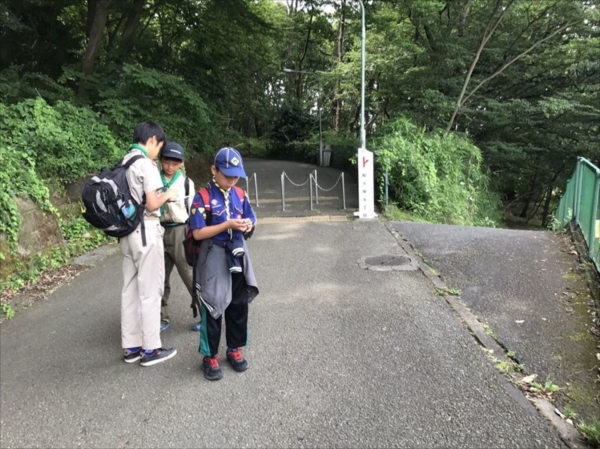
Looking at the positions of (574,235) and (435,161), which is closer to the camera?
(574,235)

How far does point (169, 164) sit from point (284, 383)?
2.03 meters

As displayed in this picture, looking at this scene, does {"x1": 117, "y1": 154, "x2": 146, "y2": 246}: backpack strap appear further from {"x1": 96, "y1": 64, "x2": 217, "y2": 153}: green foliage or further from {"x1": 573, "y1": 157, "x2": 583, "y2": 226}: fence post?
{"x1": 573, "y1": 157, "x2": 583, "y2": 226}: fence post

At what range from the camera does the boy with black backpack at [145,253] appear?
128 inches


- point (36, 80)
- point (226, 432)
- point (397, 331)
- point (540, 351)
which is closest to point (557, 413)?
point (540, 351)

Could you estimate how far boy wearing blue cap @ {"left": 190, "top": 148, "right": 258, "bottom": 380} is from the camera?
3.04 m

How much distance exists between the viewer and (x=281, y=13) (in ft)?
104

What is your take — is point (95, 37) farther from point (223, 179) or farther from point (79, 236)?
point (223, 179)

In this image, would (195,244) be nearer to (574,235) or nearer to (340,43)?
(574,235)

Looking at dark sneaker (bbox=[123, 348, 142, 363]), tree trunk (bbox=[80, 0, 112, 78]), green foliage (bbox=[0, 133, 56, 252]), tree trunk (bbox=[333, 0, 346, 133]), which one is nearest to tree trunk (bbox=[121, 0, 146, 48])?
tree trunk (bbox=[80, 0, 112, 78])

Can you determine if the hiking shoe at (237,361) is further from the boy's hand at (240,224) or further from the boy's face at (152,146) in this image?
the boy's face at (152,146)

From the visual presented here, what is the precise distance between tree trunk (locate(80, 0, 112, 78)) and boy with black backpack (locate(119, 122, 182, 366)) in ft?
33.5

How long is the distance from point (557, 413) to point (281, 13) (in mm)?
33567

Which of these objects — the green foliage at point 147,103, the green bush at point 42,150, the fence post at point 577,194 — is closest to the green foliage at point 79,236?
the green bush at point 42,150

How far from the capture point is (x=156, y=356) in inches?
145
